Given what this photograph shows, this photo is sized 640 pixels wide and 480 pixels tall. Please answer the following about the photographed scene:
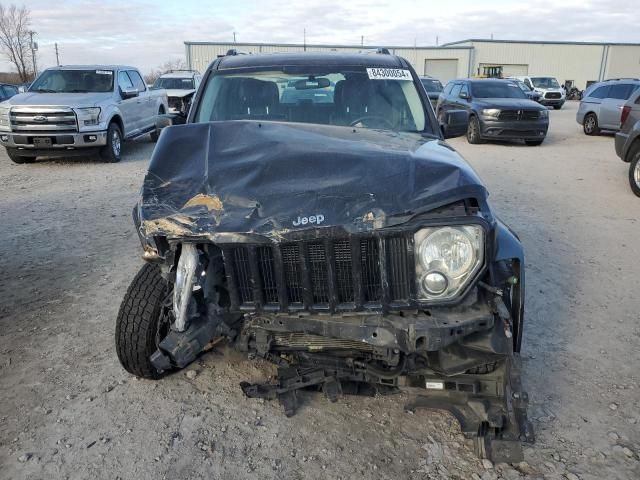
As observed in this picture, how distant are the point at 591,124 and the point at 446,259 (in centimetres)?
1640

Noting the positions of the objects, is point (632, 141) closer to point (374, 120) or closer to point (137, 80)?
point (374, 120)

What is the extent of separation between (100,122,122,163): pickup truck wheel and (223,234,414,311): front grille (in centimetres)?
955

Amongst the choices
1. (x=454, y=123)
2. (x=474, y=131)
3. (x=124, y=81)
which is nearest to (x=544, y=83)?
(x=474, y=131)

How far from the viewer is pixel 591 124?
16188 mm

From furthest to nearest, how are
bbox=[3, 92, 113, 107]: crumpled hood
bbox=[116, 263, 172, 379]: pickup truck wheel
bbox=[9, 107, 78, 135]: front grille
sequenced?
1. bbox=[3, 92, 113, 107]: crumpled hood
2. bbox=[9, 107, 78, 135]: front grille
3. bbox=[116, 263, 172, 379]: pickup truck wheel

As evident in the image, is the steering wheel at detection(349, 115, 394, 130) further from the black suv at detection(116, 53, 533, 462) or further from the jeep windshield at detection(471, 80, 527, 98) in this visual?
the jeep windshield at detection(471, 80, 527, 98)

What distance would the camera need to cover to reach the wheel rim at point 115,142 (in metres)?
11.0

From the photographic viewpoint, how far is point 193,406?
2.98 metres

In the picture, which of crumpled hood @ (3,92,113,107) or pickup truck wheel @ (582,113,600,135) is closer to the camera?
crumpled hood @ (3,92,113,107)

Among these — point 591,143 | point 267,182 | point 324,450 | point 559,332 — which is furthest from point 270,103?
point 591,143

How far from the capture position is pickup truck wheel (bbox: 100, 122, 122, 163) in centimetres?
1084

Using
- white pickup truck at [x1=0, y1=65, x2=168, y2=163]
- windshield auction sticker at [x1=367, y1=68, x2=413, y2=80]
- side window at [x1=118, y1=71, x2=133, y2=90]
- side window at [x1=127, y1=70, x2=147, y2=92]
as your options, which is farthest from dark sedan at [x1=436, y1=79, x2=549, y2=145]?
windshield auction sticker at [x1=367, y1=68, x2=413, y2=80]

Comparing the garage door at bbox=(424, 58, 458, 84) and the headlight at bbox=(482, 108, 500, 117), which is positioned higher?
the headlight at bbox=(482, 108, 500, 117)

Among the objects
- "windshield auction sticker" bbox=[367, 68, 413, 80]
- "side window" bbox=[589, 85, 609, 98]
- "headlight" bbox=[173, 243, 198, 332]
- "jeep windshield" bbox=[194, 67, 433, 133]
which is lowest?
"side window" bbox=[589, 85, 609, 98]
